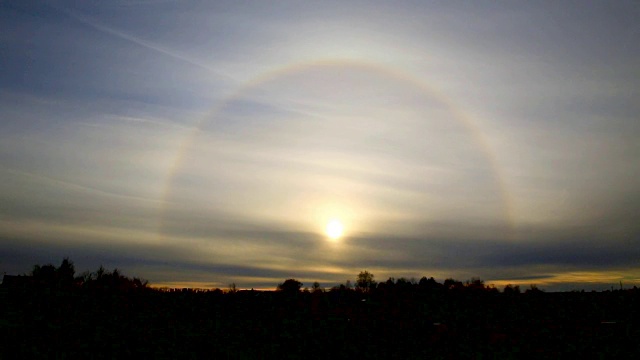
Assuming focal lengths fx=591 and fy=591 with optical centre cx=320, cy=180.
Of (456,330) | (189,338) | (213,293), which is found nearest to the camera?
(189,338)

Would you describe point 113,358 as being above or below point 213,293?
below

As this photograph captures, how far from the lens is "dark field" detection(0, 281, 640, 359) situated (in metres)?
27.9

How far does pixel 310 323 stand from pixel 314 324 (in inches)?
9.7

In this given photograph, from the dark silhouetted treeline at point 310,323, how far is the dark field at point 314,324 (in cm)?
6

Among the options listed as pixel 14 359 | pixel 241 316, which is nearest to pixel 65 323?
pixel 14 359

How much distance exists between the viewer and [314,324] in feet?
108

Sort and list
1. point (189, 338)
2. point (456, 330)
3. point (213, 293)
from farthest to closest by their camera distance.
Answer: point (213, 293), point (456, 330), point (189, 338)

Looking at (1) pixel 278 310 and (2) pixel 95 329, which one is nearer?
(2) pixel 95 329

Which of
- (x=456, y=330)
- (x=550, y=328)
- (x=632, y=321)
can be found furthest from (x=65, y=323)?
(x=632, y=321)

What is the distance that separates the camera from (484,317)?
35094 mm

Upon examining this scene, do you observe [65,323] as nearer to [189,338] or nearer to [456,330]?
[189,338]

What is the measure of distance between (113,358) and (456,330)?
17312 millimetres

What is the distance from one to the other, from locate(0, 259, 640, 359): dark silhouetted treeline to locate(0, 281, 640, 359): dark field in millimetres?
59

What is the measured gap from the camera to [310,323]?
33000mm
